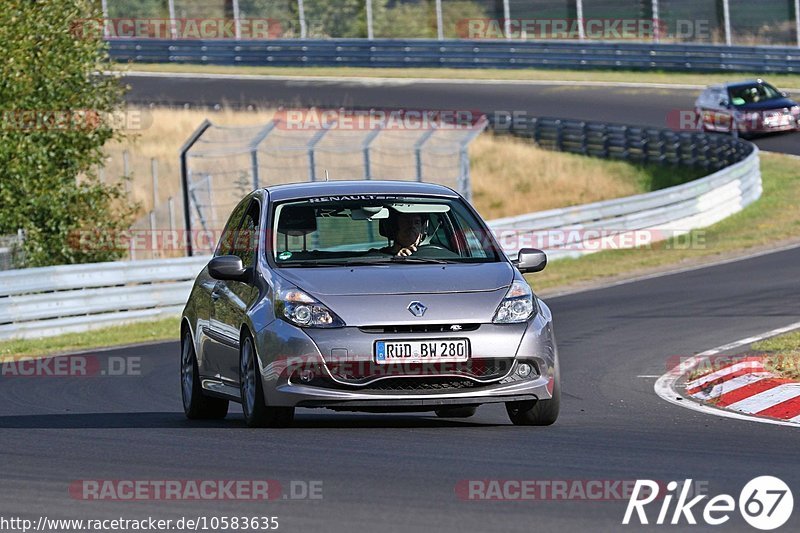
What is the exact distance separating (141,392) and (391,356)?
206 inches

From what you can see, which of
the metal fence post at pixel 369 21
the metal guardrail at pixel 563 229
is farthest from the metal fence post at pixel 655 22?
the metal guardrail at pixel 563 229

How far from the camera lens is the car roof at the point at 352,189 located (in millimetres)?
10234

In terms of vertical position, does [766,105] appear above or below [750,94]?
below

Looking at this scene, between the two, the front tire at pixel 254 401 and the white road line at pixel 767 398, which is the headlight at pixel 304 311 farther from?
the white road line at pixel 767 398

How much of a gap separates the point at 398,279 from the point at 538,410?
1.19 m

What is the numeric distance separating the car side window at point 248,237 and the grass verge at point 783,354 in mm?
4170

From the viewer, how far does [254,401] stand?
9.38 m

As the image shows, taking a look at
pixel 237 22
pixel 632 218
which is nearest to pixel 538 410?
pixel 632 218

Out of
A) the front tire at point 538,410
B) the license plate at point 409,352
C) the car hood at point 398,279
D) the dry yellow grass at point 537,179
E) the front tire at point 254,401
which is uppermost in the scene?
the car hood at point 398,279

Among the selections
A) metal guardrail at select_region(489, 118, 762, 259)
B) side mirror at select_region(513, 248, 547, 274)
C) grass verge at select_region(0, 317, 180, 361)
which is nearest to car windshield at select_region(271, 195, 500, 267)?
side mirror at select_region(513, 248, 547, 274)

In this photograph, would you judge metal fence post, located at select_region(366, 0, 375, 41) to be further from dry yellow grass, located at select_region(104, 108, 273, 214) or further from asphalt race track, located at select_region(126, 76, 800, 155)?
dry yellow grass, located at select_region(104, 108, 273, 214)

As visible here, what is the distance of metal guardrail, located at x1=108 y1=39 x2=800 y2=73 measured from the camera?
4831 centimetres

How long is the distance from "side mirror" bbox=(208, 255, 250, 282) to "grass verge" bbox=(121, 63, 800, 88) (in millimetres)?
38300

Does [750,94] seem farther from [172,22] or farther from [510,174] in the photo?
[172,22]
